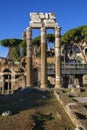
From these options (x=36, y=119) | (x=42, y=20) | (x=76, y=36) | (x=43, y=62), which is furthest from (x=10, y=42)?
(x=36, y=119)

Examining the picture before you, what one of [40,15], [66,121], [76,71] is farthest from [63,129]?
[76,71]

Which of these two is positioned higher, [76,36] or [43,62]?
[76,36]

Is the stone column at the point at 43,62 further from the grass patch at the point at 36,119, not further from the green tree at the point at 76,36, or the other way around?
the green tree at the point at 76,36

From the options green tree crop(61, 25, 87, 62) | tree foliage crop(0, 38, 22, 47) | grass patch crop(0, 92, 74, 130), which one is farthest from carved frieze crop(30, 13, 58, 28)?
tree foliage crop(0, 38, 22, 47)

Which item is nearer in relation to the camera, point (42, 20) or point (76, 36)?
point (42, 20)

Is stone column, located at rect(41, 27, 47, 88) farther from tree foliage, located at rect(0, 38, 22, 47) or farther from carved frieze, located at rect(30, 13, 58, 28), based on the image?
tree foliage, located at rect(0, 38, 22, 47)

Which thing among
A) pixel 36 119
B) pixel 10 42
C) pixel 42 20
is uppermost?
pixel 10 42

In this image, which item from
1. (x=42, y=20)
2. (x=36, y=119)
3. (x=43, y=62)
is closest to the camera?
(x=36, y=119)

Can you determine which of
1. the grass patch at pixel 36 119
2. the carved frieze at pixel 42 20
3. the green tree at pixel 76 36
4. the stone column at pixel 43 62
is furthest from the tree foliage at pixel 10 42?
the grass patch at pixel 36 119

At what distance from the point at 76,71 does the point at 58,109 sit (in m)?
32.2

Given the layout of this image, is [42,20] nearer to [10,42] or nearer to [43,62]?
[43,62]

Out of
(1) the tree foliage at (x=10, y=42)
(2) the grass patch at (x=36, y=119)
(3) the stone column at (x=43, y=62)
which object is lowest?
(2) the grass patch at (x=36, y=119)

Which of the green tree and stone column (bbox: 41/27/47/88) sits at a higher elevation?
the green tree

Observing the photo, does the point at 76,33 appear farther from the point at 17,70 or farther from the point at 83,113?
the point at 83,113
